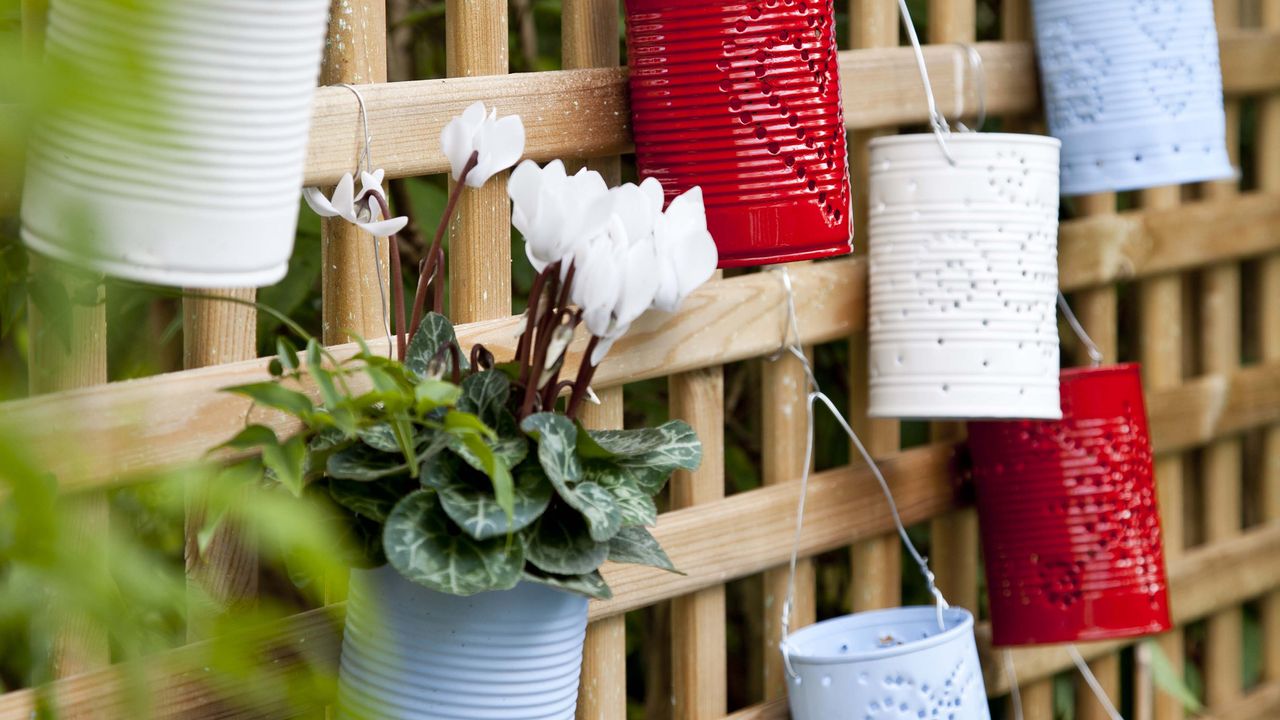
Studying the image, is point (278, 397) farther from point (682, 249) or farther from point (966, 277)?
point (966, 277)

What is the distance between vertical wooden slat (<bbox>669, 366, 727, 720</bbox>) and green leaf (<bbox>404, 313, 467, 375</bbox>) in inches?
17.2

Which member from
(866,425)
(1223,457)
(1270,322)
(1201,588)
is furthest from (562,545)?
(1270,322)

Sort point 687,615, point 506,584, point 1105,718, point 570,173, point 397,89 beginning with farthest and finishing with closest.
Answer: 1. point 1105,718
2. point 687,615
3. point 570,173
4. point 397,89
5. point 506,584

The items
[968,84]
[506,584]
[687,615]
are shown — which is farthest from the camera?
[968,84]

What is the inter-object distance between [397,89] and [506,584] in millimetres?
420

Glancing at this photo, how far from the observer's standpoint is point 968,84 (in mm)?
1537

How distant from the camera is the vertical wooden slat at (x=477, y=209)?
3.61 ft

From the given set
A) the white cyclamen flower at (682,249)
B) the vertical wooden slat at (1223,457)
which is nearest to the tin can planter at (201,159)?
the white cyclamen flower at (682,249)

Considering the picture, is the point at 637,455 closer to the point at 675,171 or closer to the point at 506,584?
the point at 506,584

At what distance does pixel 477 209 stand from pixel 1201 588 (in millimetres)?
1376

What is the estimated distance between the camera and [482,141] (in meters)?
0.89

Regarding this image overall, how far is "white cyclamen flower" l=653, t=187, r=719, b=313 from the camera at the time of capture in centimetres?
90

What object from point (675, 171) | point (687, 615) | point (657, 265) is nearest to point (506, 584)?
point (657, 265)

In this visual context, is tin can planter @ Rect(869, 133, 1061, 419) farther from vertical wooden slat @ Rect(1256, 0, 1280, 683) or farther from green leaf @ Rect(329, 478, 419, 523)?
vertical wooden slat @ Rect(1256, 0, 1280, 683)
